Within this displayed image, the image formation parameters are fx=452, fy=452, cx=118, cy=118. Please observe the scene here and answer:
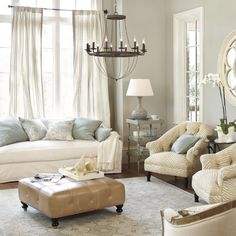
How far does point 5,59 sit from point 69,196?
145 inches

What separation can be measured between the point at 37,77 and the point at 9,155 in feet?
5.15

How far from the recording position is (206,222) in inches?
112

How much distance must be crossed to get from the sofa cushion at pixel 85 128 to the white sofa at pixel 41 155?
0.13m

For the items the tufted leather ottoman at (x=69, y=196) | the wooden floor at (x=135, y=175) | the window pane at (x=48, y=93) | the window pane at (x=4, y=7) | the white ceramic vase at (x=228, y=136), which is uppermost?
the window pane at (x=4, y=7)

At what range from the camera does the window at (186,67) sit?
7.55 meters

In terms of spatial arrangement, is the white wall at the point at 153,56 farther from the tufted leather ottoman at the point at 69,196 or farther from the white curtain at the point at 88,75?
the tufted leather ottoman at the point at 69,196

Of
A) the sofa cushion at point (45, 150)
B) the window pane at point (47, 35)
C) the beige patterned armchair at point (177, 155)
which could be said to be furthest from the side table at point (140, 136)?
the window pane at point (47, 35)

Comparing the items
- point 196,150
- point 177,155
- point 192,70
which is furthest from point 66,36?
point 196,150

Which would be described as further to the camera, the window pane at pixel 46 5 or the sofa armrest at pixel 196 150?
the window pane at pixel 46 5

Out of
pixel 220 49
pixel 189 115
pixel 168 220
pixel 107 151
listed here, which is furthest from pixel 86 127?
pixel 168 220

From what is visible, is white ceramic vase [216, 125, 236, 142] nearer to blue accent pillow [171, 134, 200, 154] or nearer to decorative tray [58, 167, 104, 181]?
blue accent pillow [171, 134, 200, 154]

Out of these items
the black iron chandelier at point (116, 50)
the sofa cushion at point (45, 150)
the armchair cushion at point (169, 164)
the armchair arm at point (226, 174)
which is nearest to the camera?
the armchair arm at point (226, 174)

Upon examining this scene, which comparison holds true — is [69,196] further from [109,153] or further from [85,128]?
[85,128]

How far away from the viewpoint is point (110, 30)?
26.6 feet
